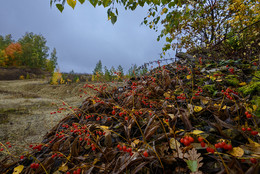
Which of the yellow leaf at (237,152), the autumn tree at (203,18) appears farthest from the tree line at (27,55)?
the yellow leaf at (237,152)

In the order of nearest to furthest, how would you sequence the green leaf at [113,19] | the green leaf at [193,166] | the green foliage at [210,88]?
the green leaf at [193,166] < the green leaf at [113,19] < the green foliage at [210,88]

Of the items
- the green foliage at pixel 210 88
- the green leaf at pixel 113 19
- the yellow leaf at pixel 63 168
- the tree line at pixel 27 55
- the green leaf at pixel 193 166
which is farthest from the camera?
the tree line at pixel 27 55

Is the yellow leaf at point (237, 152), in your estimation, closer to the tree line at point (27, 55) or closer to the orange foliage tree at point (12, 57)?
the tree line at point (27, 55)

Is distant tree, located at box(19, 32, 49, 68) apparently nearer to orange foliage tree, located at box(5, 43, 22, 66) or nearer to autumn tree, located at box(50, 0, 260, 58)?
orange foliage tree, located at box(5, 43, 22, 66)

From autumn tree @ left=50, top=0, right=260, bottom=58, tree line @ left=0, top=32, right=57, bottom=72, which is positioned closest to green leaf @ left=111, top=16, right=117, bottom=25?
autumn tree @ left=50, top=0, right=260, bottom=58

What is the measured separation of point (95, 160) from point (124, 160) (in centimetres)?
36

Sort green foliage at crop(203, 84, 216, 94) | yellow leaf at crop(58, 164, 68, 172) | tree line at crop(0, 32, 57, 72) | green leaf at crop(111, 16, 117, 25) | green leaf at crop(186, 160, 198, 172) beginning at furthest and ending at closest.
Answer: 1. tree line at crop(0, 32, 57, 72)
2. green foliage at crop(203, 84, 216, 94)
3. green leaf at crop(111, 16, 117, 25)
4. yellow leaf at crop(58, 164, 68, 172)
5. green leaf at crop(186, 160, 198, 172)

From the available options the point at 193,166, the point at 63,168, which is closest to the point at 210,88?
the point at 193,166

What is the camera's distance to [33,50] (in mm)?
21625

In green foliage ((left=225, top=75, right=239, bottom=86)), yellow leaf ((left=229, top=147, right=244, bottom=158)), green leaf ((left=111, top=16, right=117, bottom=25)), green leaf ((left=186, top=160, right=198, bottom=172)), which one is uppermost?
green leaf ((left=111, top=16, right=117, bottom=25))

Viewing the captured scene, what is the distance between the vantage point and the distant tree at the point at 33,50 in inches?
831

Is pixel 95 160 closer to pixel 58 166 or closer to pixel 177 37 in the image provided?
pixel 58 166

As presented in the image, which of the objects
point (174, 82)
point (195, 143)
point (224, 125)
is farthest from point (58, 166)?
point (174, 82)

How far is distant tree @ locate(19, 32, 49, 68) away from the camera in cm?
2111
